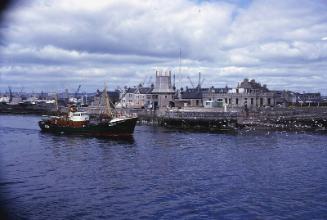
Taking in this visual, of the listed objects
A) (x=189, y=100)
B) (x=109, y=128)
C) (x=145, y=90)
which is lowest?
(x=109, y=128)

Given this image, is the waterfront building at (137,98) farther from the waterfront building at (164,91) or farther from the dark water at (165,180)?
the dark water at (165,180)

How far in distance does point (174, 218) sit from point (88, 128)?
42.1 meters

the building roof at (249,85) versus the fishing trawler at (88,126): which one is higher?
the building roof at (249,85)

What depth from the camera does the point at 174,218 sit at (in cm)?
2128

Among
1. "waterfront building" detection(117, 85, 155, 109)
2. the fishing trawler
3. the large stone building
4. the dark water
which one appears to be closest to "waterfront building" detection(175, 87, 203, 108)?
the large stone building

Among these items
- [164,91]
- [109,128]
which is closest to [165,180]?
[109,128]

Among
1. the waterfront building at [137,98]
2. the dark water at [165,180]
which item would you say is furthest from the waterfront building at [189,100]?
the dark water at [165,180]

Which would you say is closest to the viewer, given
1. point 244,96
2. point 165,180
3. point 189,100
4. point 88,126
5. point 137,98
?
point 165,180

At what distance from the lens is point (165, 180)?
29688 mm

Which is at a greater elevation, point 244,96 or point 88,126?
point 244,96

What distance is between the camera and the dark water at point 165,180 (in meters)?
22.5

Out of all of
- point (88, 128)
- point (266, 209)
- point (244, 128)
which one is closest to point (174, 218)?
point (266, 209)

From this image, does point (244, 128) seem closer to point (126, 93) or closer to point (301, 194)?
point (301, 194)

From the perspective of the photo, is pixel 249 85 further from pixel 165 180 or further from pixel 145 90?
pixel 165 180
